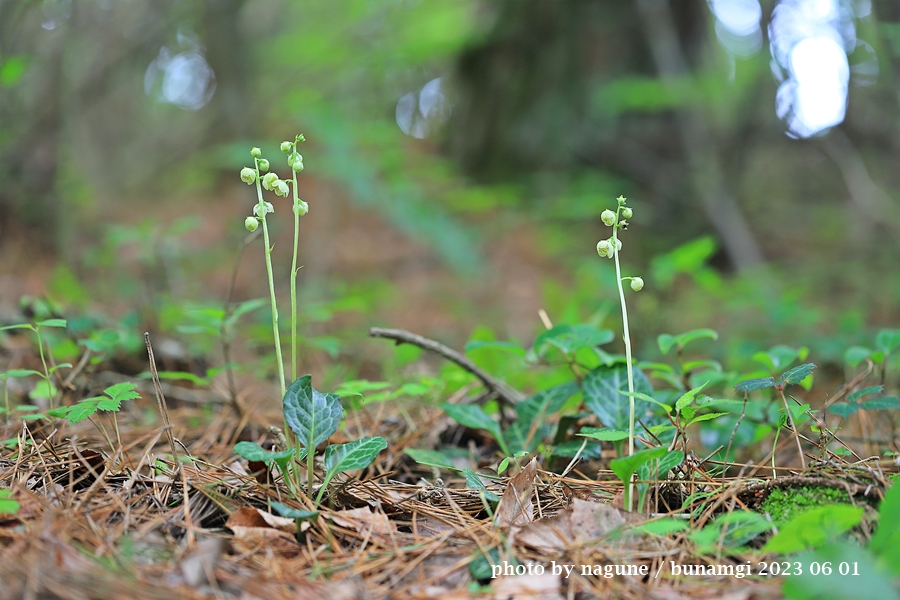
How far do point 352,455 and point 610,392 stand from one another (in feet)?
2.63

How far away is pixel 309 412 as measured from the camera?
1.45 m

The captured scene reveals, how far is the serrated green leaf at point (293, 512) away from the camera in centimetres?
124

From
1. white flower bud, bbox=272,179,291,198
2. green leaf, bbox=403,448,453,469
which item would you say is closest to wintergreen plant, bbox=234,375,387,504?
green leaf, bbox=403,448,453,469

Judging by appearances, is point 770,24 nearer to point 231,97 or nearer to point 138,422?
point 231,97

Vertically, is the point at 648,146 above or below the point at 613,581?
above

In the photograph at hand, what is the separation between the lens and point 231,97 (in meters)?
5.71

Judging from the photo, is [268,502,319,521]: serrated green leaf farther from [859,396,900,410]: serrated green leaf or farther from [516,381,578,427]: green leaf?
[859,396,900,410]: serrated green leaf

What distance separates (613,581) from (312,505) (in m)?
0.68

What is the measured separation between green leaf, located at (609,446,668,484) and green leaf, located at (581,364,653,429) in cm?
38

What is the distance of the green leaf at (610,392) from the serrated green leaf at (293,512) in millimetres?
855

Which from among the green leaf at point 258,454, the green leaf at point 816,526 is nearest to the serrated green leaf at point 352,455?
the green leaf at point 258,454

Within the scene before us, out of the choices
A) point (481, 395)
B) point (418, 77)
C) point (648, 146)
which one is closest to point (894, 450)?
point (481, 395)

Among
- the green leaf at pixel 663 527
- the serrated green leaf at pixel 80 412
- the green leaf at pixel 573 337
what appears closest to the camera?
the green leaf at pixel 663 527

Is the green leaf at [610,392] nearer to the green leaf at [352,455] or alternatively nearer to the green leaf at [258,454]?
the green leaf at [352,455]
